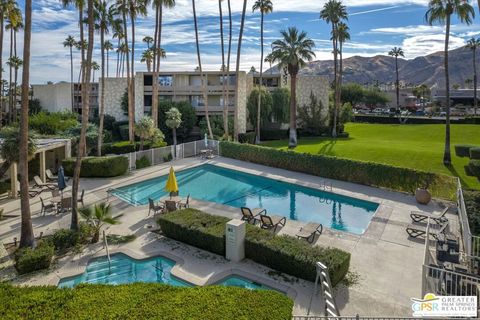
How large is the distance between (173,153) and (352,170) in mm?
15718

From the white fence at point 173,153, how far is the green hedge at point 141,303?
62.3 ft

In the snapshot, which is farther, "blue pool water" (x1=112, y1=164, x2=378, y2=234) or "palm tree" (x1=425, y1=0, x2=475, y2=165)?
"palm tree" (x1=425, y1=0, x2=475, y2=165)

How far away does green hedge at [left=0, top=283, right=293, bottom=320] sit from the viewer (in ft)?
22.5

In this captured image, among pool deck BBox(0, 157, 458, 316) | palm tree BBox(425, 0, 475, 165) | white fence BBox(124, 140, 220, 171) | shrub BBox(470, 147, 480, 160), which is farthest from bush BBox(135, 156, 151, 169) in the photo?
shrub BBox(470, 147, 480, 160)

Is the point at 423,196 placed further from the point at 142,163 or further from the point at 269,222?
the point at 142,163

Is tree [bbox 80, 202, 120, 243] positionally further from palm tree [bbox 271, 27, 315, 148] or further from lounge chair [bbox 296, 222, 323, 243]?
palm tree [bbox 271, 27, 315, 148]

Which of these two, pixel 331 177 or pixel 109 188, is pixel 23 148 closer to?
pixel 109 188

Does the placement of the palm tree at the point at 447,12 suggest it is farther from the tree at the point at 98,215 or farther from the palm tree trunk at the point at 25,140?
the palm tree trunk at the point at 25,140

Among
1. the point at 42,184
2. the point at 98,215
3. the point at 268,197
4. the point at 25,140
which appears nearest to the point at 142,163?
the point at 42,184

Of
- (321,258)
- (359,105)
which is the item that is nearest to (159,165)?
(321,258)

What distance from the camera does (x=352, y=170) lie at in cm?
2284

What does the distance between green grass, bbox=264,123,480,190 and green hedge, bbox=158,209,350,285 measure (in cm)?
1434

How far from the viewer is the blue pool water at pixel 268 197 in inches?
706

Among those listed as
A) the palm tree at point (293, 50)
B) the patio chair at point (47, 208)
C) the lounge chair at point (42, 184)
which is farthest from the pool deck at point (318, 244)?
the palm tree at point (293, 50)
